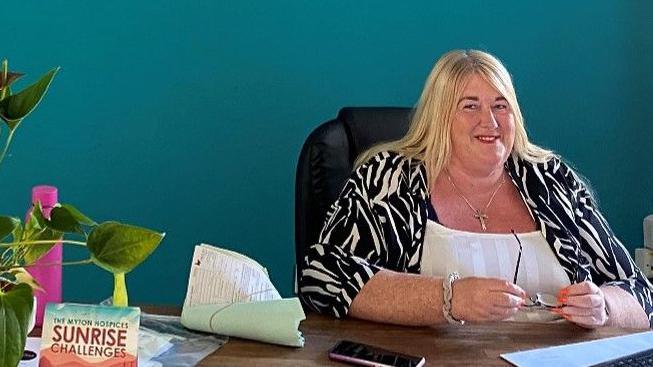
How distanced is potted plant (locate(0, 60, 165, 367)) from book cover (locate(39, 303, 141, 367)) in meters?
0.06

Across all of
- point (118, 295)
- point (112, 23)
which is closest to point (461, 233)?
point (118, 295)

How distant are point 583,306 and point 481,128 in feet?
1.67

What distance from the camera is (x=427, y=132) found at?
2057 millimetres

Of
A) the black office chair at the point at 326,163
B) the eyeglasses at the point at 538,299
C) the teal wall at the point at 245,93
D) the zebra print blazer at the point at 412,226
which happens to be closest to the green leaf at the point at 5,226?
the zebra print blazer at the point at 412,226

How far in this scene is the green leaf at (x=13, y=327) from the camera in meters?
1.04

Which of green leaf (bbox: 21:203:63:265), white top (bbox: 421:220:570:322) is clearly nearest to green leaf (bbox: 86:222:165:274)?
green leaf (bbox: 21:203:63:265)

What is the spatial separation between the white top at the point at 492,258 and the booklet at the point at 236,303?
1.56ft

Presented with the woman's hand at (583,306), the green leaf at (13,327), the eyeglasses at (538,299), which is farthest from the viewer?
the eyeglasses at (538,299)

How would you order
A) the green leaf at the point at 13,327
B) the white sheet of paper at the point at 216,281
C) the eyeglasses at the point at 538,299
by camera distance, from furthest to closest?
the eyeglasses at the point at 538,299 < the white sheet of paper at the point at 216,281 < the green leaf at the point at 13,327

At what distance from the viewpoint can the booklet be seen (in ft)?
4.77

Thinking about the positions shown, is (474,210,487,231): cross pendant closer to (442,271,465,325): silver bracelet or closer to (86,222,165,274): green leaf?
(442,271,465,325): silver bracelet

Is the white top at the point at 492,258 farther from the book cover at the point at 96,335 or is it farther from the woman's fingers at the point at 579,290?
the book cover at the point at 96,335

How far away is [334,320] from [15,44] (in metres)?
1.25

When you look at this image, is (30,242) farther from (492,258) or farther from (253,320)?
(492,258)
